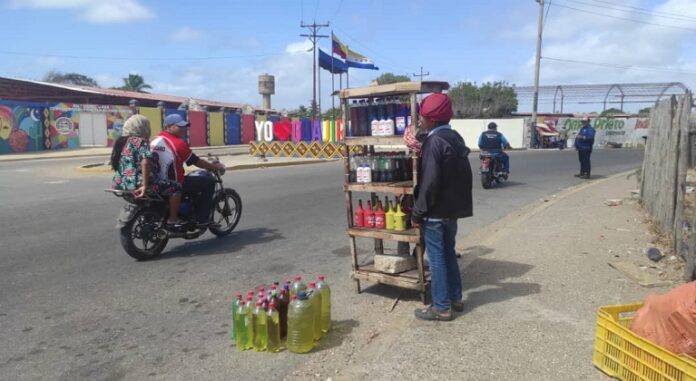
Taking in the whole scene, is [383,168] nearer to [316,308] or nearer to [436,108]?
[436,108]

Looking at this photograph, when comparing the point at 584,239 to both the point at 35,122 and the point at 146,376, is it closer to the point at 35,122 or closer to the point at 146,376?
the point at 146,376

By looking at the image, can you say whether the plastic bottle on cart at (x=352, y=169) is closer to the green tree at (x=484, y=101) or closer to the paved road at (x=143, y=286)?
the paved road at (x=143, y=286)

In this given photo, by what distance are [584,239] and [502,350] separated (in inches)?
160

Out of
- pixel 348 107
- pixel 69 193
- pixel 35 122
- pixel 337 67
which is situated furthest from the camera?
pixel 337 67

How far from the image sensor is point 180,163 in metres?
6.96

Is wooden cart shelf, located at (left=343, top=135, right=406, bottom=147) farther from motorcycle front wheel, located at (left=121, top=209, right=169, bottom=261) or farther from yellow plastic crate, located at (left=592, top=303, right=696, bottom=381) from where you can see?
motorcycle front wheel, located at (left=121, top=209, right=169, bottom=261)

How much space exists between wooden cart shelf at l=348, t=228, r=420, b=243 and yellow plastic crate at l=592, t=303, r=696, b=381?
5.76 ft

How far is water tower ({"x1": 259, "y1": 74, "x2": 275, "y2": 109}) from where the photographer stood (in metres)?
69.2

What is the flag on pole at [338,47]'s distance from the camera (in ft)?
104

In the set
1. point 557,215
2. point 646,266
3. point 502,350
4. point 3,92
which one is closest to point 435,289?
point 502,350

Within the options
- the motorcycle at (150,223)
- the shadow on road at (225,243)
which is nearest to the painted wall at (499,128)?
the shadow on road at (225,243)

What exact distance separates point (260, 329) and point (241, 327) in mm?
148

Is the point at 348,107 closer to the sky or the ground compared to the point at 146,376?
closer to the sky

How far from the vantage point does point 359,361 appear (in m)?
3.69
